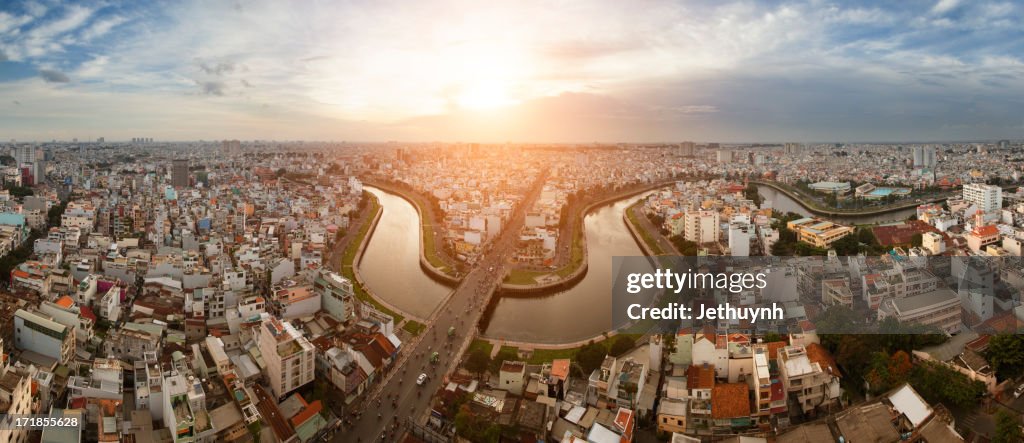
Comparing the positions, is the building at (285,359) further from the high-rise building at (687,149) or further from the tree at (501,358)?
the high-rise building at (687,149)

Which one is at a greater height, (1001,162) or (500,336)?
(1001,162)

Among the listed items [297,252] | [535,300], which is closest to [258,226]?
[297,252]

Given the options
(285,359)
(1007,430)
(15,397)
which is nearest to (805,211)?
(1007,430)

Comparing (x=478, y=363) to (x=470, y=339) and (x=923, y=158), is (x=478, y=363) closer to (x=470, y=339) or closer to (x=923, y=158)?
(x=470, y=339)

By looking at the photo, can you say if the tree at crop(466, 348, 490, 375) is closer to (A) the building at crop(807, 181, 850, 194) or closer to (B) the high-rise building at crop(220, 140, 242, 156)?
(A) the building at crop(807, 181, 850, 194)

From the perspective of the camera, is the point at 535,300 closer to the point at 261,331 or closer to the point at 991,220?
the point at 261,331

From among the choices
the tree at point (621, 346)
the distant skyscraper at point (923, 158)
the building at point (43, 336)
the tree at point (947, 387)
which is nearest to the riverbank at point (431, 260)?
the tree at point (621, 346)
